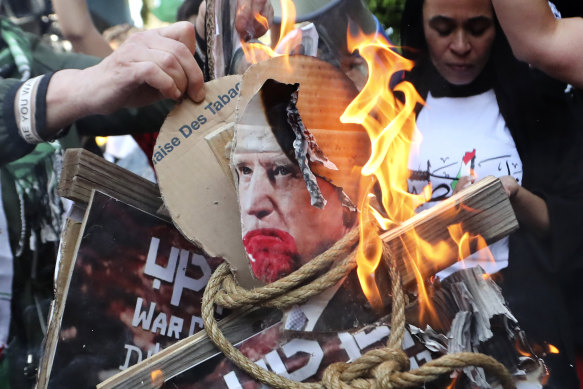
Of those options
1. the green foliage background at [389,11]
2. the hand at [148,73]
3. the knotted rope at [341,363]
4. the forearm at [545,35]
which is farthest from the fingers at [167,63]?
the green foliage background at [389,11]

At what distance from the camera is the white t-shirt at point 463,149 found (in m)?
2.07

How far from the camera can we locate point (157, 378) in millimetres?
1327

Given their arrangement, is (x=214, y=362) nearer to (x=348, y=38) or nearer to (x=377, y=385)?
(x=377, y=385)

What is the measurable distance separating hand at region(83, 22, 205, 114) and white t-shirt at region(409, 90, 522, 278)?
3.20 ft

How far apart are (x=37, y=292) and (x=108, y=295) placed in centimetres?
122

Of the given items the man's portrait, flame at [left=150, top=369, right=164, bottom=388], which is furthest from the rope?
flame at [left=150, top=369, right=164, bottom=388]

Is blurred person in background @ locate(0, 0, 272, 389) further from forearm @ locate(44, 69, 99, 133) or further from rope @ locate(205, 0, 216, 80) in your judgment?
rope @ locate(205, 0, 216, 80)

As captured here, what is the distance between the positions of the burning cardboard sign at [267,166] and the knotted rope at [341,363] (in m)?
0.06

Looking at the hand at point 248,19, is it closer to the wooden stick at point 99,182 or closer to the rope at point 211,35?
the rope at point 211,35

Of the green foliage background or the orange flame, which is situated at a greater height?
the green foliage background

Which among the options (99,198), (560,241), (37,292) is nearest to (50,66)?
(37,292)

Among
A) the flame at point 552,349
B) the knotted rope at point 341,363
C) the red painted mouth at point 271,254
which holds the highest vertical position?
the red painted mouth at point 271,254

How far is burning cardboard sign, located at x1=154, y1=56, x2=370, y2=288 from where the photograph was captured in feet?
4.46

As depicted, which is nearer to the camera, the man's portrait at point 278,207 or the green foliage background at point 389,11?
the man's portrait at point 278,207
